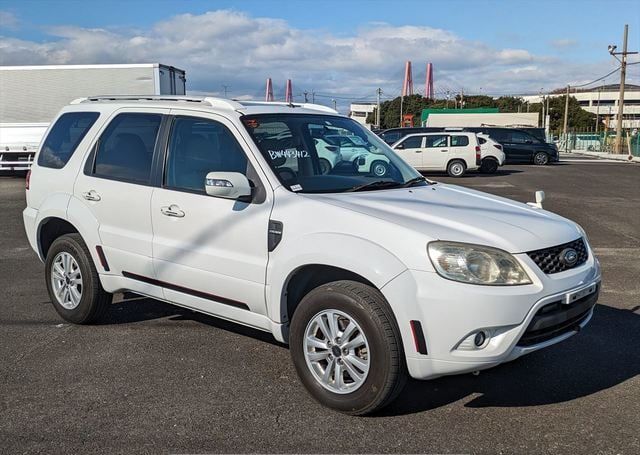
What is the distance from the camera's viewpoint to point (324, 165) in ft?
15.4

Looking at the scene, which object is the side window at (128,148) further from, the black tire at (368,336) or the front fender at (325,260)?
the black tire at (368,336)

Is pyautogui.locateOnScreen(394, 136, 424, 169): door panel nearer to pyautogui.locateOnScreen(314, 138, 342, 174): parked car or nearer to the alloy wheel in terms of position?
pyautogui.locateOnScreen(314, 138, 342, 174): parked car

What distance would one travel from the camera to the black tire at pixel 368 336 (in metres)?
3.52

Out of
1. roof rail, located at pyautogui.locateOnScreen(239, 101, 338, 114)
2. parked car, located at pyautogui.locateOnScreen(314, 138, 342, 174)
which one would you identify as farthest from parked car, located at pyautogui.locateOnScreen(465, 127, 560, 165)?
parked car, located at pyautogui.locateOnScreen(314, 138, 342, 174)

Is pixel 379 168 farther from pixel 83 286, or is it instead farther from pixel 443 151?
pixel 443 151

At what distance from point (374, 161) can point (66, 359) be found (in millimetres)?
2727

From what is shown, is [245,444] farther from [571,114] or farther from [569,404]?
[571,114]

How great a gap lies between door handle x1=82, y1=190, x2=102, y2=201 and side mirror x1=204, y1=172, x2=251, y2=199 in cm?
144

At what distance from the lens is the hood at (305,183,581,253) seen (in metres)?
3.56

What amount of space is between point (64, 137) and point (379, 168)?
9.25ft

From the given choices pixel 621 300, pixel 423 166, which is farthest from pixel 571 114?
pixel 621 300

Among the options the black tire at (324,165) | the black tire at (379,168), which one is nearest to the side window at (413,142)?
the black tire at (379,168)

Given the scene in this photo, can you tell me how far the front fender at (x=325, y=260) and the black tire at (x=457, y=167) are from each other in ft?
67.1

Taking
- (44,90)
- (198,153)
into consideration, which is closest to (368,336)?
(198,153)
